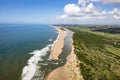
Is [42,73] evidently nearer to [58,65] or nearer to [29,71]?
[29,71]

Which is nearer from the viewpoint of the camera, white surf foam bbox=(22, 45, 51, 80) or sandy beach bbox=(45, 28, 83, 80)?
sandy beach bbox=(45, 28, 83, 80)

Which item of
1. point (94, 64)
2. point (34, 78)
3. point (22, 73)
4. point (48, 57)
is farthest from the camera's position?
point (48, 57)

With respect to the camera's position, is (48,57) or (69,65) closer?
(69,65)

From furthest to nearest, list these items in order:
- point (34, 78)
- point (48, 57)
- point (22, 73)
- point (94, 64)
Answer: point (48, 57) → point (94, 64) → point (22, 73) → point (34, 78)

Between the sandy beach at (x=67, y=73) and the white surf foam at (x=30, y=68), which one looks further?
the white surf foam at (x=30, y=68)

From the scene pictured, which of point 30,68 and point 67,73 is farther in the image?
point 30,68

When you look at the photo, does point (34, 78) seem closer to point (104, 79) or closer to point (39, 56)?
point (104, 79)

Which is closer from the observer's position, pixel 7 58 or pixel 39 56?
pixel 7 58

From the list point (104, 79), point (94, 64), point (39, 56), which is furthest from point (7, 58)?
point (104, 79)

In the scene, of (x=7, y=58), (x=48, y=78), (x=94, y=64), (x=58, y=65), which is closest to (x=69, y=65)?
(x=58, y=65)
